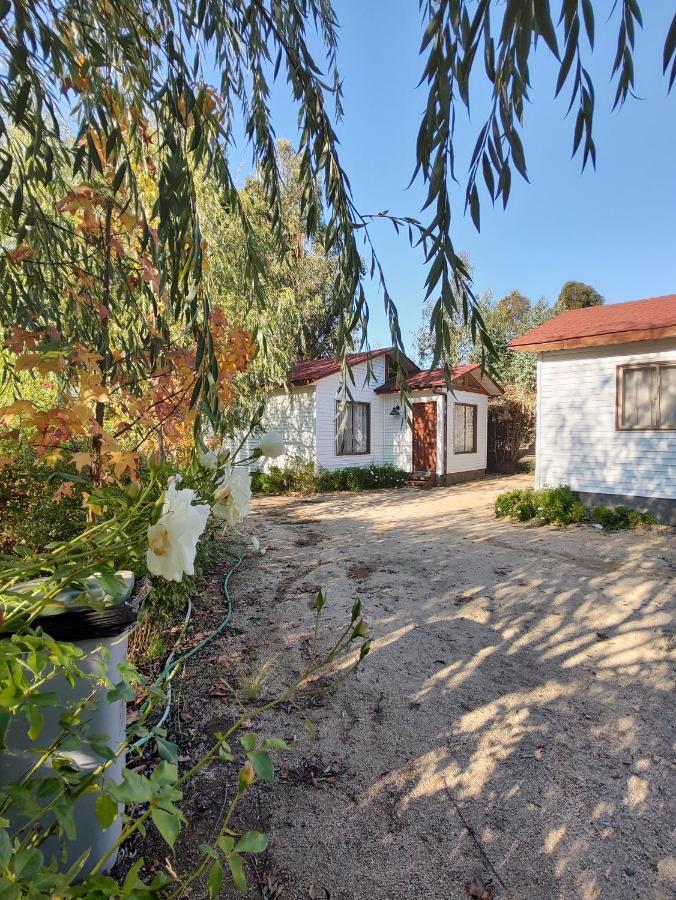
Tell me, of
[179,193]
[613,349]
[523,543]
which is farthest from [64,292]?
[613,349]

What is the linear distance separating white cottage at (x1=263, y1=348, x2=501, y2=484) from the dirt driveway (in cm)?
744

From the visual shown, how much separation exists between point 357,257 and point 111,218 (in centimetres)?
143

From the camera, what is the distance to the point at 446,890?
151cm

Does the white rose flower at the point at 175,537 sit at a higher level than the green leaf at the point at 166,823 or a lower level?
higher

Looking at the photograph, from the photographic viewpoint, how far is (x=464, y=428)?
13.7 metres

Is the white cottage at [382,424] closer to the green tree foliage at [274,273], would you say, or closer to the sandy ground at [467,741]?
the green tree foliage at [274,273]

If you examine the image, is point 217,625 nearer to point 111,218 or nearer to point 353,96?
point 111,218

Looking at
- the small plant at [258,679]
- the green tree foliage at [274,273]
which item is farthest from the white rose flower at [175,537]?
the small plant at [258,679]

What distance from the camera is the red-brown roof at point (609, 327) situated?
22.8 feet

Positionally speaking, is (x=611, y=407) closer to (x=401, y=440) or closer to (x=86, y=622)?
(x=401, y=440)

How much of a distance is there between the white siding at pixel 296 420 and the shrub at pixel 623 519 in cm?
650

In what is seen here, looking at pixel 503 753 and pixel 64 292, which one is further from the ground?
pixel 64 292

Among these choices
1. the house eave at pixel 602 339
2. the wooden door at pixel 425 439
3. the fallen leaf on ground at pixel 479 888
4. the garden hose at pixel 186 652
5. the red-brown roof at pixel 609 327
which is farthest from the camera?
the wooden door at pixel 425 439

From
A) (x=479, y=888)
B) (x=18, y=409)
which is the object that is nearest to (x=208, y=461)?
(x=18, y=409)
